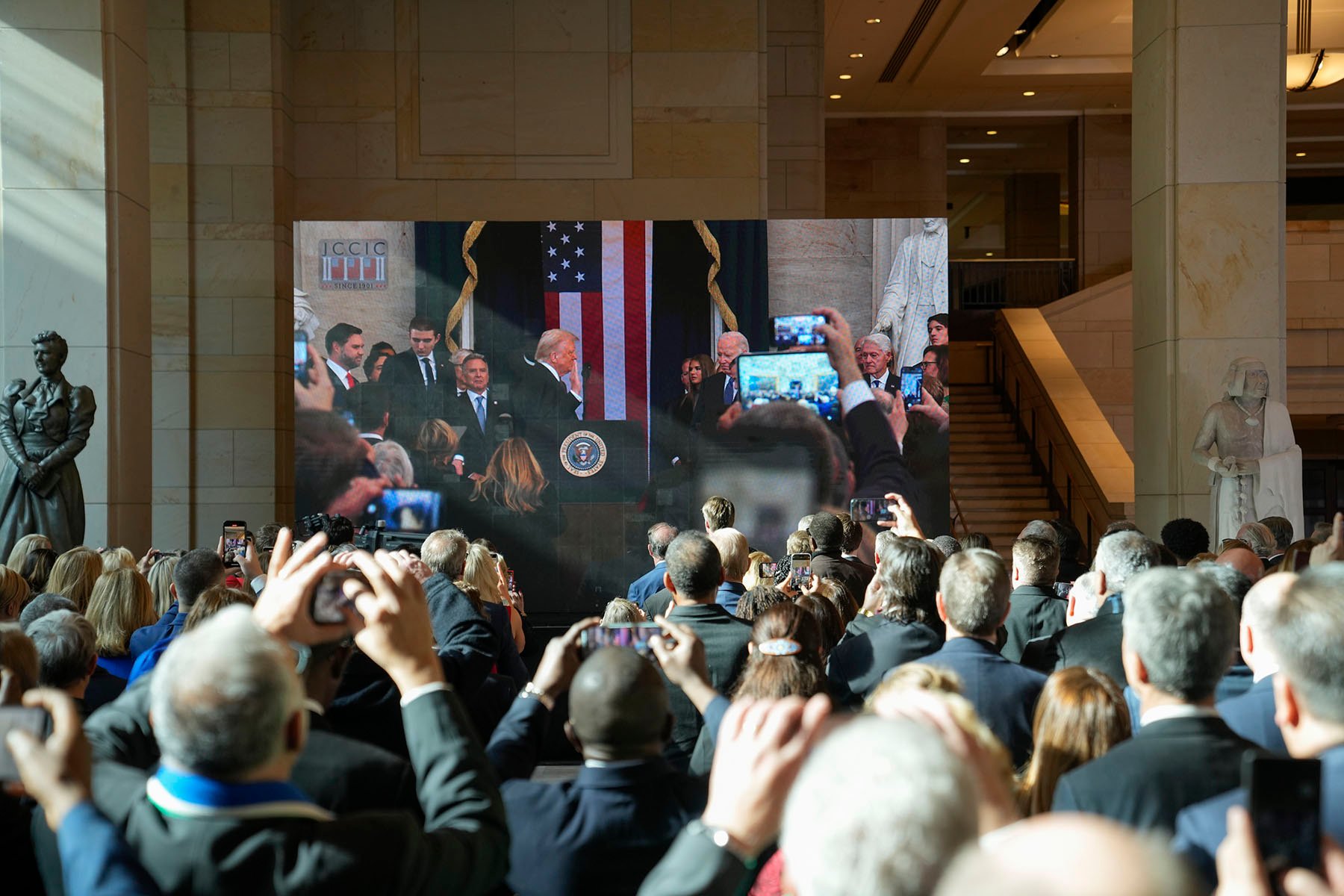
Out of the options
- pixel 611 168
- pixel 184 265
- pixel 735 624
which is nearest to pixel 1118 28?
pixel 611 168

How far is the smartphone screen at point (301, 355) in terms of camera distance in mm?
14555

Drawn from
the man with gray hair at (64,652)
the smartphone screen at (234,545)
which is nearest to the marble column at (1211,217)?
the smartphone screen at (234,545)

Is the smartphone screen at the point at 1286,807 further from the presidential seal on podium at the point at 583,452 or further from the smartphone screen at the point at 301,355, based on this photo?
the smartphone screen at the point at 301,355

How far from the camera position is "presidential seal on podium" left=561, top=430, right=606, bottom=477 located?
1480cm

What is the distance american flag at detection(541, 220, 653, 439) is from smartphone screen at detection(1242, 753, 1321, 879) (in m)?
13.1

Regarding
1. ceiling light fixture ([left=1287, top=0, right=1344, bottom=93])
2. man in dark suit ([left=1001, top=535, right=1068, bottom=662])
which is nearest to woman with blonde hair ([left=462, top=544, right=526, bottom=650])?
man in dark suit ([left=1001, top=535, right=1068, bottom=662])

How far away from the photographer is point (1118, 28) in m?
23.2

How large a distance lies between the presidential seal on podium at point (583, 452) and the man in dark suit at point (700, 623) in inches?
381

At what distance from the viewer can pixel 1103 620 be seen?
4.66m

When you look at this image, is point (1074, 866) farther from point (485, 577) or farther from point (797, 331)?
point (797, 331)

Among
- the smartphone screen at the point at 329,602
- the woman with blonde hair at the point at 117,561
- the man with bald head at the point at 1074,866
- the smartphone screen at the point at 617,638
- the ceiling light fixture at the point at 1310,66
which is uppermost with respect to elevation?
the ceiling light fixture at the point at 1310,66

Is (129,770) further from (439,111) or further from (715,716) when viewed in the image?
(439,111)

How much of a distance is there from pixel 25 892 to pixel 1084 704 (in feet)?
7.34

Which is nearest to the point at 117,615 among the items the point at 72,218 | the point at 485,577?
the point at 485,577
